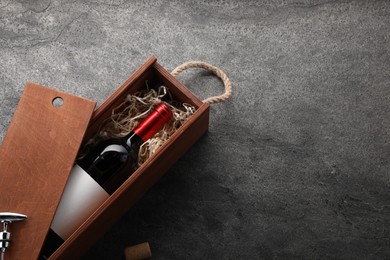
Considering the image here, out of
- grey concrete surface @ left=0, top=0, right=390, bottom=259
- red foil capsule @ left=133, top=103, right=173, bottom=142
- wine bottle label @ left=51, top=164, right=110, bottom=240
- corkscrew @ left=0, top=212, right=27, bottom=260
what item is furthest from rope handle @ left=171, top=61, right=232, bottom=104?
corkscrew @ left=0, top=212, right=27, bottom=260

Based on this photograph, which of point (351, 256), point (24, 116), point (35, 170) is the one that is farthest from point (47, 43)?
point (351, 256)

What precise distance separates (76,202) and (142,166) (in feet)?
0.58

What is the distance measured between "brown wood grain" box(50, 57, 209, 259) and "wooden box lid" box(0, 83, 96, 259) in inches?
2.4

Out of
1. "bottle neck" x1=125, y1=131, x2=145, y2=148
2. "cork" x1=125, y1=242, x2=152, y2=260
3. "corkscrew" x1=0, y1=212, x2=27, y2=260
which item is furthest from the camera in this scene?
"cork" x1=125, y1=242, x2=152, y2=260

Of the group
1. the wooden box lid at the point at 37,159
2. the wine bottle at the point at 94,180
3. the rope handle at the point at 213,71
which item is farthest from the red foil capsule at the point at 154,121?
the rope handle at the point at 213,71

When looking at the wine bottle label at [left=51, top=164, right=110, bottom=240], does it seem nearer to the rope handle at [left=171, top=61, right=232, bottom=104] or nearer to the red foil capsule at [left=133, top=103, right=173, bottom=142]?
the red foil capsule at [left=133, top=103, right=173, bottom=142]

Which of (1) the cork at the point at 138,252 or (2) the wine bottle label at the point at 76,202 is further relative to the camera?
(1) the cork at the point at 138,252

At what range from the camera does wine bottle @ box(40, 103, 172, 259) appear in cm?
115

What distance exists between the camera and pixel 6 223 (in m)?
1.09

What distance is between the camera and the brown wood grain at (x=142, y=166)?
3.80 feet

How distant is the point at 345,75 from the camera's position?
5.13 feet

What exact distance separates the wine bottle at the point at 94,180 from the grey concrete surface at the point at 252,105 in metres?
0.27

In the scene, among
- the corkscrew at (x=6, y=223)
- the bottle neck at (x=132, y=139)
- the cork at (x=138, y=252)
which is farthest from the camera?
the cork at (x=138, y=252)

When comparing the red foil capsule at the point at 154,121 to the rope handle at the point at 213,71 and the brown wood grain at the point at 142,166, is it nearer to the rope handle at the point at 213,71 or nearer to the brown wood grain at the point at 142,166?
the brown wood grain at the point at 142,166
